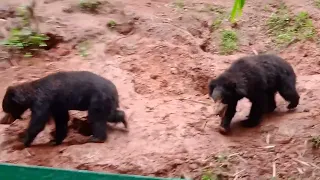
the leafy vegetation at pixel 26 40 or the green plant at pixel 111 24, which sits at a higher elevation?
the green plant at pixel 111 24

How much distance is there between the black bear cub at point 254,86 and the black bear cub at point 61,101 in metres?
0.94

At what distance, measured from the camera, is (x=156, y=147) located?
5.05m

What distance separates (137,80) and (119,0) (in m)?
1.97

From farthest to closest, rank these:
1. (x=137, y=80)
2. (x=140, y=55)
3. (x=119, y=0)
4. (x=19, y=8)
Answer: (x=119, y=0)
(x=19, y=8)
(x=140, y=55)
(x=137, y=80)

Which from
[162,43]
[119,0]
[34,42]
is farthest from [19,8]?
[162,43]

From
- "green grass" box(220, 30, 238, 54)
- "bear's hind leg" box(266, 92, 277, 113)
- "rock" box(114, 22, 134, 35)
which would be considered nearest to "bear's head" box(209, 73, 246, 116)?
"bear's hind leg" box(266, 92, 277, 113)

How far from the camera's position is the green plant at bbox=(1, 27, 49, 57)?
265 inches

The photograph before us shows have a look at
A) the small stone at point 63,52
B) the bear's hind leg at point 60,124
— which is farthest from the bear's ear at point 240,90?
the small stone at point 63,52

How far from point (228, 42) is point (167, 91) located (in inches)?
57.7

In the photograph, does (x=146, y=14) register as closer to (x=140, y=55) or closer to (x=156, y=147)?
(x=140, y=55)

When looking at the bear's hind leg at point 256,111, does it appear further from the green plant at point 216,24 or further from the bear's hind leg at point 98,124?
the green plant at point 216,24

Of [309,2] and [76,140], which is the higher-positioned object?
[309,2]

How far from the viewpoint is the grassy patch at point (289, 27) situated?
737 centimetres

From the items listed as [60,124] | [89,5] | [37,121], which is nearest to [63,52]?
[89,5]
